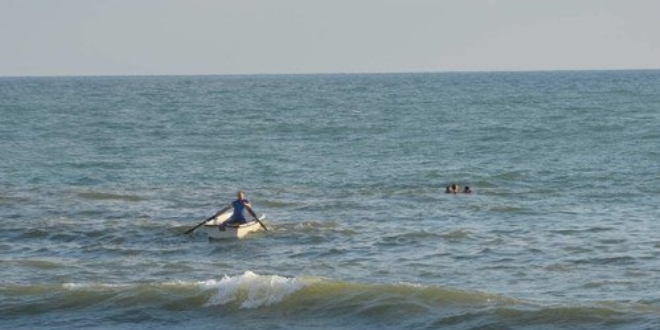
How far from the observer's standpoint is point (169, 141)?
64.2 metres

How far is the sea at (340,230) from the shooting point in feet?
79.0

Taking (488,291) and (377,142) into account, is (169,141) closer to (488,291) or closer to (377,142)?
(377,142)

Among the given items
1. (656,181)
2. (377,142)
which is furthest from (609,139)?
(656,181)

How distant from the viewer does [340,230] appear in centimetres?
3272

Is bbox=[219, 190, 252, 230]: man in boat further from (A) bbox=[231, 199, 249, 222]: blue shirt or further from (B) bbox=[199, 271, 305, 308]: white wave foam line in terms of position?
(B) bbox=[199, 271, 305, 308]: white wave foam line

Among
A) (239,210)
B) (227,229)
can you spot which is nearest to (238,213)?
(239,210)

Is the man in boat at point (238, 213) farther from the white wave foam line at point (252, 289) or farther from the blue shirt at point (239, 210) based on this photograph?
the white wave foam line at point (252, 289)

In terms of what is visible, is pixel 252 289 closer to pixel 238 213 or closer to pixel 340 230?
pixel 340 230

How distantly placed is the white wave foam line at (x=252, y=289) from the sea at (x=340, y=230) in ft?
0.17

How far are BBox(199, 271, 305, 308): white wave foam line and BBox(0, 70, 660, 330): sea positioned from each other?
53mm

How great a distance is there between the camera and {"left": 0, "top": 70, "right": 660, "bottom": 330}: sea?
2408 cm

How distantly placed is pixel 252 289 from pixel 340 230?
25.6 feet

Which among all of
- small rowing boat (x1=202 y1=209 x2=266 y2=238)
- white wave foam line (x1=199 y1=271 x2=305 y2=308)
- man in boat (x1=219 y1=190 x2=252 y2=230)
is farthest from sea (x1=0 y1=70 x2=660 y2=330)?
man in boat (x1=219 y1=190 x2=252 y2=230)

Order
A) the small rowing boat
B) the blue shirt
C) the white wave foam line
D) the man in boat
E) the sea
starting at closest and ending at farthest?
the sea, the white wave foam line, the small rowing boat, the man in boat, the blue shirt
